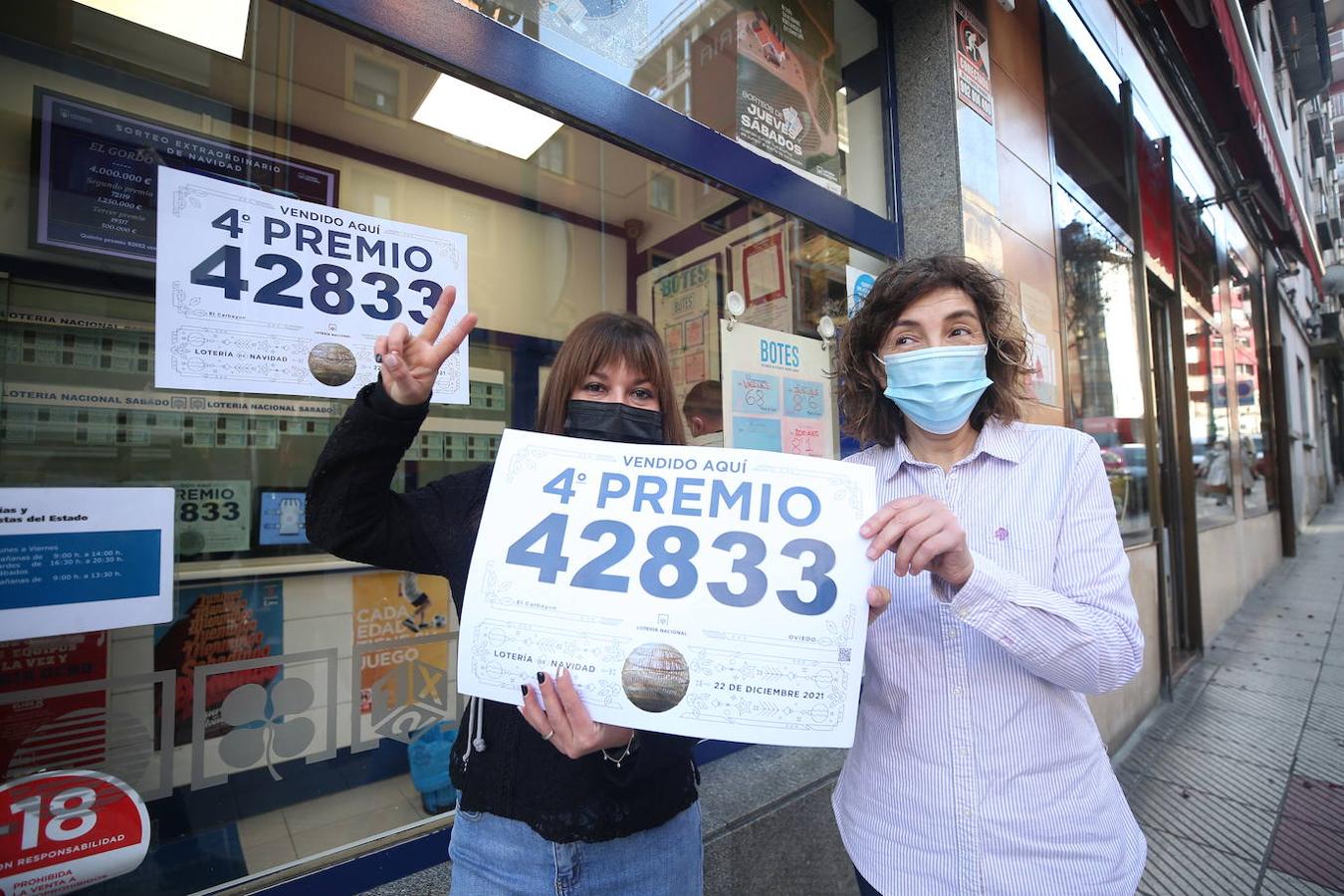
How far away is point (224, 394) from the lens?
186cm

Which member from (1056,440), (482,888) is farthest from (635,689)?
(1056,440)

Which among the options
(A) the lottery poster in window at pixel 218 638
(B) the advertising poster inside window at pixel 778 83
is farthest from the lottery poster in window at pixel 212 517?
(B) the advertising poster inside window at pixel 778 83

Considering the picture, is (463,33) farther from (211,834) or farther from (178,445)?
(211,834)

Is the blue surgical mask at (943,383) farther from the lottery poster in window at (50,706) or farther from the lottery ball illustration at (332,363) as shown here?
the lottery poster in window at (50,706)

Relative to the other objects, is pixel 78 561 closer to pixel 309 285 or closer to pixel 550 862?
pixel 309 285

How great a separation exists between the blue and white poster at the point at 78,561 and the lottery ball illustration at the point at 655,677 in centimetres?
123

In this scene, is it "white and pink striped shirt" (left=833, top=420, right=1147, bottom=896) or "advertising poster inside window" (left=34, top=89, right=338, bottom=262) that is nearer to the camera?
"white and pink striped shirt" (left=833, top=420, right=1147, bottom=896)

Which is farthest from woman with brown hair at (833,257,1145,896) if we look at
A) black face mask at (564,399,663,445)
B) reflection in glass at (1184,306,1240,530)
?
reflection in glass at (1184,306,1240,530)

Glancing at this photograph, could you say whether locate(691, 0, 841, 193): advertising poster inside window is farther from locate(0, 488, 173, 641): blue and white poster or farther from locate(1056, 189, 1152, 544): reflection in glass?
locate(0, 488, 173, 641): blue and white poster

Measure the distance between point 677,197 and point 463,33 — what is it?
3.55 ft

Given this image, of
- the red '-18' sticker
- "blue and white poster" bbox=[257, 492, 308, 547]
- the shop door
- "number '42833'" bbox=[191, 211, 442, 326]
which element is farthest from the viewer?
the shop door

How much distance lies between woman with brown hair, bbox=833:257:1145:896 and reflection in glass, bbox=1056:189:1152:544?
3089 millimetres

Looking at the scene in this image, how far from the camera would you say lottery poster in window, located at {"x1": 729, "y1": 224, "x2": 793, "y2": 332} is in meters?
2.90

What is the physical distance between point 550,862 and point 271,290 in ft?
4.84
